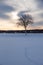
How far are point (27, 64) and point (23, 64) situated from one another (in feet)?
0.30

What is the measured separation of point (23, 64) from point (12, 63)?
0.27 metres

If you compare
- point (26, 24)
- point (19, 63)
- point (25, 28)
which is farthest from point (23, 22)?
point (19, 63)

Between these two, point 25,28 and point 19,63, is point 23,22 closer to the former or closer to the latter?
point 25,28

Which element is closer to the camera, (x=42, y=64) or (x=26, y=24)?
(x=42, y=64)

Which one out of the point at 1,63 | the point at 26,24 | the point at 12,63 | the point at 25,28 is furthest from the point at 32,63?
the point at 26,24

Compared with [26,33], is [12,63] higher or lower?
higher

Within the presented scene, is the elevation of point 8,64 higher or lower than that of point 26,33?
higher

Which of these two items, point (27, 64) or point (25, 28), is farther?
point (25, 28)

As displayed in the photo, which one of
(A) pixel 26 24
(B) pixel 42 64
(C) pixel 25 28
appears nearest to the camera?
(B) pixel 42 64

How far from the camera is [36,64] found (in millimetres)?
3865

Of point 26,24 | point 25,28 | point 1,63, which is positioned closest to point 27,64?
point 1,63

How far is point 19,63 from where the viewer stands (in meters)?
4.03

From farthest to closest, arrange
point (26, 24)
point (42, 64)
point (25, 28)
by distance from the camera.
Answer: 1. point (26, 24)
2. point (25, 28)
3. point (42, 64)

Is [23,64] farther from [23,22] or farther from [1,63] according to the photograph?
[23,22]
